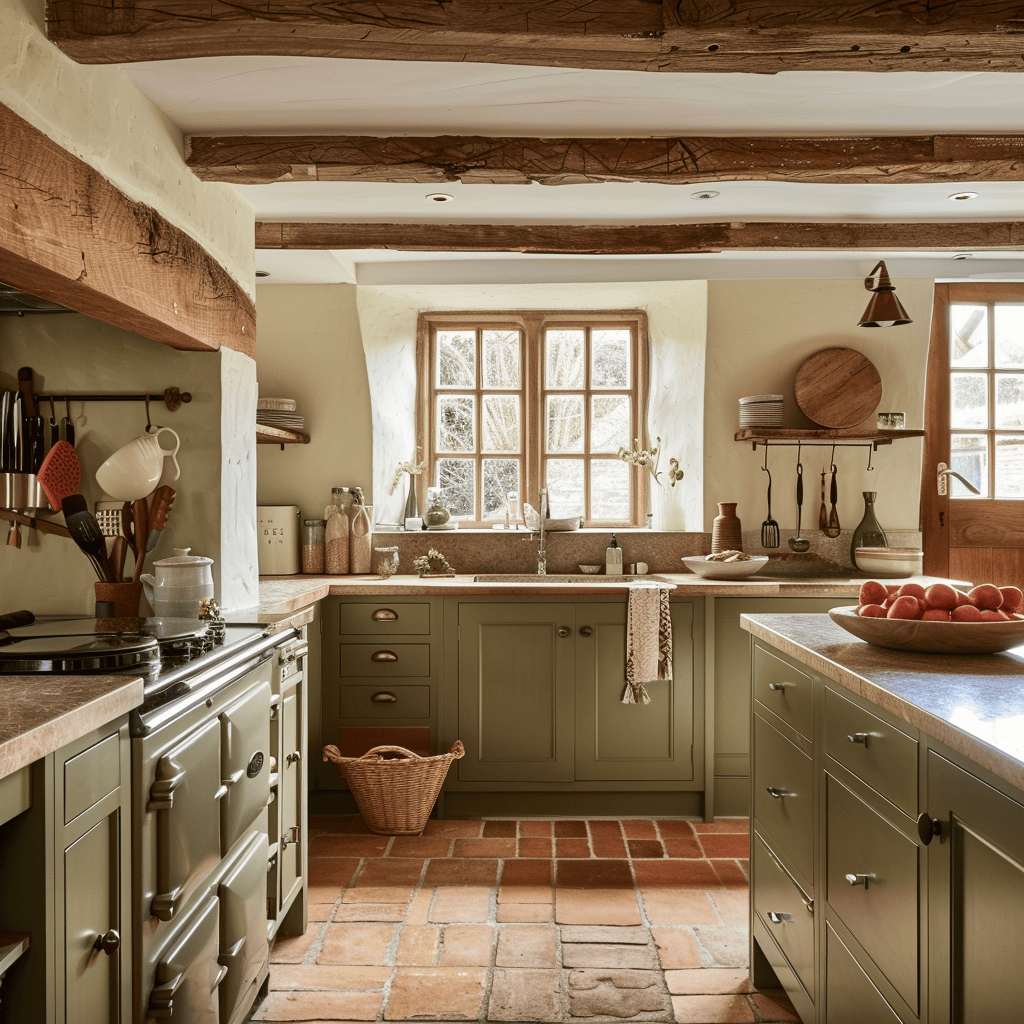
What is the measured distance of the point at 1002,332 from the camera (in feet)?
14.7

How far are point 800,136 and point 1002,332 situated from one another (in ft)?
7.91

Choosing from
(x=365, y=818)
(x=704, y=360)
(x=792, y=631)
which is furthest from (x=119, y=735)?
(x=704, y=360)

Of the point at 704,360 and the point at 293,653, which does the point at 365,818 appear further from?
the point at 704,360

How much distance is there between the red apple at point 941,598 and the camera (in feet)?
6.24

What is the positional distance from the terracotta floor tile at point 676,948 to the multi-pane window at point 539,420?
2.49m

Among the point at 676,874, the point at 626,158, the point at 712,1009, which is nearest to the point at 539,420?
the point at 626,158

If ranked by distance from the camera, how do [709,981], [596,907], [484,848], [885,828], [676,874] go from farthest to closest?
1. [484,848]
2. [676,874]
3. [596,907]
4. [709,981]
5. [885,828]

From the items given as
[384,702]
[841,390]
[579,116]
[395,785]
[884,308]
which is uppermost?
[579,116]

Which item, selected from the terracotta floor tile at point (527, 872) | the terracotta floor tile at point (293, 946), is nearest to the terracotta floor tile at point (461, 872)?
the terracotta floor tile at point (527, 872)

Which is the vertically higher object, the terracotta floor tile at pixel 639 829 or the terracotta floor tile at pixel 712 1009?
the terracotta floor tile at pixel 712 1009

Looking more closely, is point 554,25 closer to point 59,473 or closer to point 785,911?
point 59,473

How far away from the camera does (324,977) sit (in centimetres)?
238

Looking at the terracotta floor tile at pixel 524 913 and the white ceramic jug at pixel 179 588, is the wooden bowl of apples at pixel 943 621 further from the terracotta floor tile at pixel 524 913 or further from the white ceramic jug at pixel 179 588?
the white ceramic jug at pixel 179 588

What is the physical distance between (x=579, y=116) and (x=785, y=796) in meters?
1.97
